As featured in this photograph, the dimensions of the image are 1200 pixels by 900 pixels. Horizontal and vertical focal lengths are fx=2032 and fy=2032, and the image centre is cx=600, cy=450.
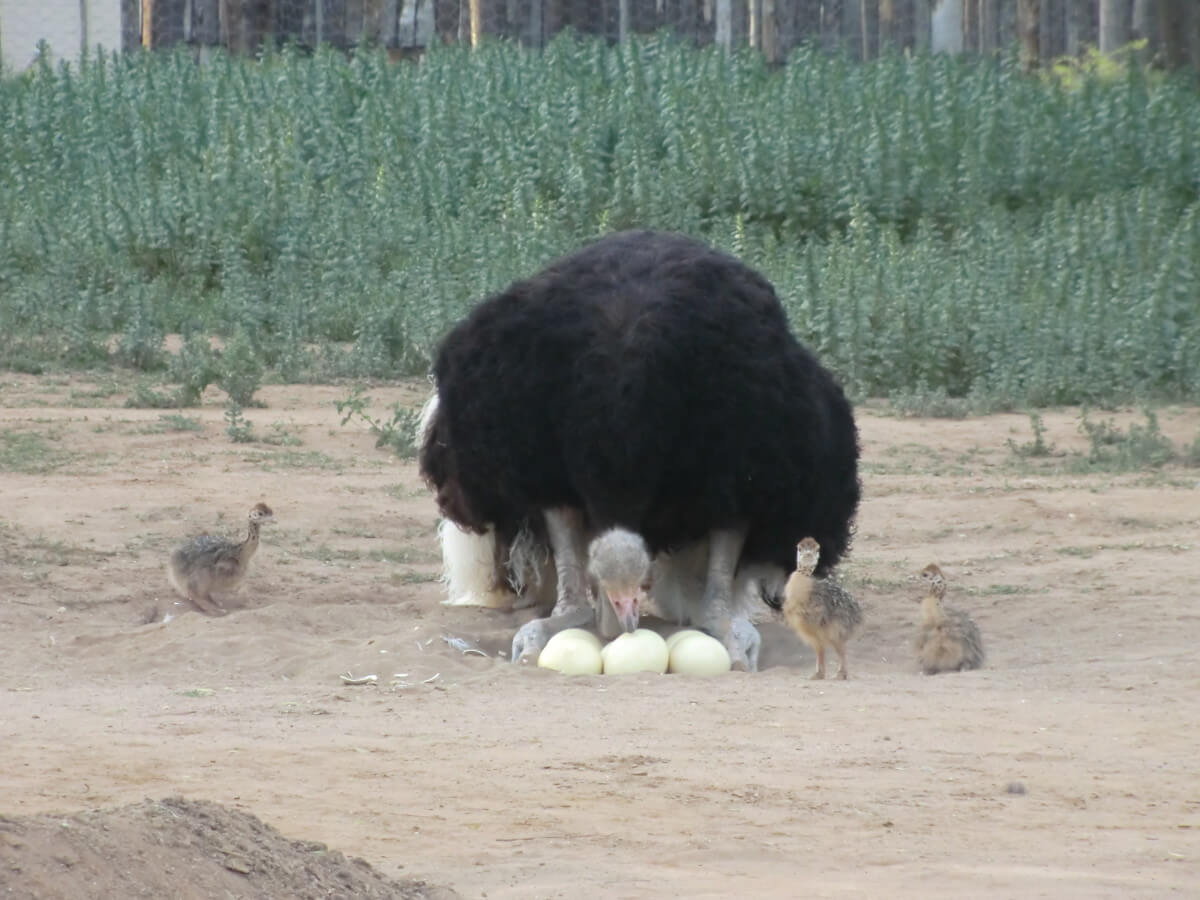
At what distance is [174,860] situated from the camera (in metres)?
3.98

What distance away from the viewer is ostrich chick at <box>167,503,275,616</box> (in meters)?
7.98

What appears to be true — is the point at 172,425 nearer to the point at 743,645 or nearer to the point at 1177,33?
the point at 743,645

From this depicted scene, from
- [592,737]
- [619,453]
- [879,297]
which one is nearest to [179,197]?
[879,297]

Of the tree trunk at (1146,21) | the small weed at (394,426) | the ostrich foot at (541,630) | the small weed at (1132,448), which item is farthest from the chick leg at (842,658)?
the tree trunk at (1146,21)

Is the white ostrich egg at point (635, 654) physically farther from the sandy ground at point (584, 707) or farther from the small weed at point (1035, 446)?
the small weed at point (1035, 446)

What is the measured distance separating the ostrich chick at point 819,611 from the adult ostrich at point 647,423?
31 centimetres

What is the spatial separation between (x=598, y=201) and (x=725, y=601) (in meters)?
9.09

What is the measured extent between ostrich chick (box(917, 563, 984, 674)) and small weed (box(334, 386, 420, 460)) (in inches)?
162

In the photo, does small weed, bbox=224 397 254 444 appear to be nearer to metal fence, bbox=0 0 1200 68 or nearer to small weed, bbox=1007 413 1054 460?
small weed, bbox=1007 413 1054 460

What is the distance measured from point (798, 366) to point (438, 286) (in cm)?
669

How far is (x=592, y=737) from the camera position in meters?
5.72

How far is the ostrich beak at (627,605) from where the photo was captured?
22.9 feet

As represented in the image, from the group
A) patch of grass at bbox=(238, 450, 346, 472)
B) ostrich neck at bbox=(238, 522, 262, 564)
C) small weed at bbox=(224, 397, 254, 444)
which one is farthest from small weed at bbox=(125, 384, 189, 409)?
ostrich neck at bbox=(238, 522, 262, 564)

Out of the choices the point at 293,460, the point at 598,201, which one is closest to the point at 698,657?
the point at 293,460
